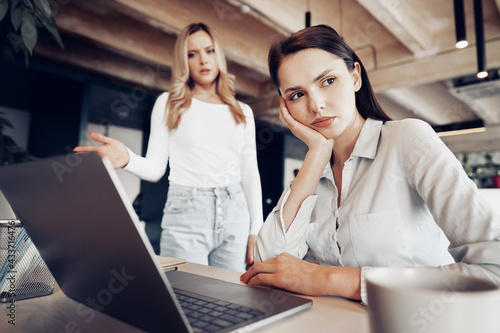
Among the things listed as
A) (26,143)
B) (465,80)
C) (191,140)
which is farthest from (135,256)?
(465,80)

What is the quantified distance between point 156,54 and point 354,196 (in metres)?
3.60

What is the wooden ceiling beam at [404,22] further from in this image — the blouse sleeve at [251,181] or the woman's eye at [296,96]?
the woman's eye at [296,96]

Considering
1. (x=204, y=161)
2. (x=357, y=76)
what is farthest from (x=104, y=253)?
(x=204, y=161)

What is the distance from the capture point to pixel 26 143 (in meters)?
3.74

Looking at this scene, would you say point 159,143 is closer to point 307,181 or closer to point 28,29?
point 28,29

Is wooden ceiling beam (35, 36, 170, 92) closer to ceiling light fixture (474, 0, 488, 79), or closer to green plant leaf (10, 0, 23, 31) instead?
green plant leaf (10, 0, 23, 31)

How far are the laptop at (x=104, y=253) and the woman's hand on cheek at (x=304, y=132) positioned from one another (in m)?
0.58

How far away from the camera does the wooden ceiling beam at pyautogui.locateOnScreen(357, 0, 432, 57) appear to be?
2.95 metres

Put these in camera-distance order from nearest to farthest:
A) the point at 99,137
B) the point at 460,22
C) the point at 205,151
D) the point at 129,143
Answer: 1. the point at 99,137
2. the point at 205,151
3. the point at 460,22
4. the point at 129,143

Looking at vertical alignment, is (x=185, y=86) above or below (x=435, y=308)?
above

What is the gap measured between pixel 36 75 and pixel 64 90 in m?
0.26

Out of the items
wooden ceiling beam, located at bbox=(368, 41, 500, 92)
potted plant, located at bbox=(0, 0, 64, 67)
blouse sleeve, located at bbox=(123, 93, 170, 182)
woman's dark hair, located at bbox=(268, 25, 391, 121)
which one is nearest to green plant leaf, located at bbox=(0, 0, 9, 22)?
potted plant, located at bbox=(0, 0, 64, 67)

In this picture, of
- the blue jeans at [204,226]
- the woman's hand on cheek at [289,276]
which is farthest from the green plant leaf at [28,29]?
the woman's hand on cheek at [289,276]

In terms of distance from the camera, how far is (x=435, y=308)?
27cm
